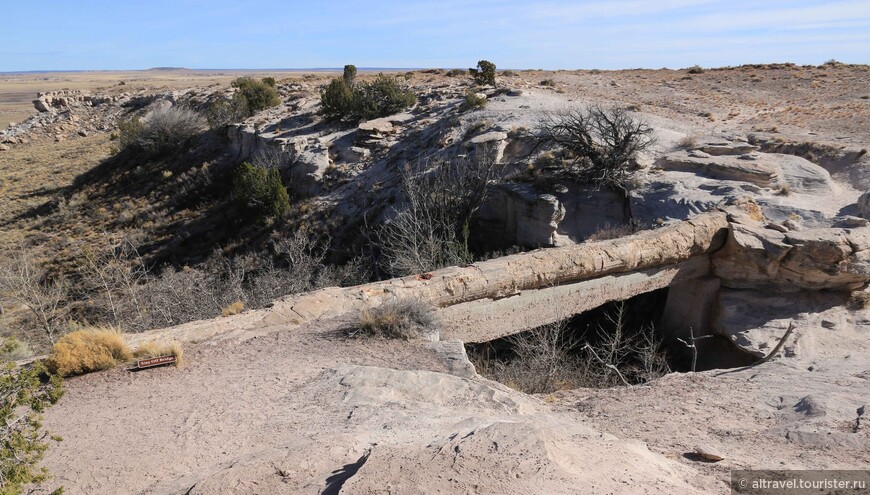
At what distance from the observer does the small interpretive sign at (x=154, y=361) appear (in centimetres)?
687

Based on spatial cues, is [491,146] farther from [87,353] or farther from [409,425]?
[409,425]

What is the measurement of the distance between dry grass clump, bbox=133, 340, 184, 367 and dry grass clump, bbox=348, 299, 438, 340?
2139 mm

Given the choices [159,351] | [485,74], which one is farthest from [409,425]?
[485,74]

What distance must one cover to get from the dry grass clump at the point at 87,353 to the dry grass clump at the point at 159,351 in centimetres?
11

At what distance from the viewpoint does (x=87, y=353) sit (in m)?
6.79

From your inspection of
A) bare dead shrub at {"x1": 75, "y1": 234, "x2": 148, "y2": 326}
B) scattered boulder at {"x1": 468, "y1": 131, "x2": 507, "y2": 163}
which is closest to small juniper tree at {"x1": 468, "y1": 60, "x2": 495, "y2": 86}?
scattered boulder at {"x1": 468, "y1": 131, "x2": 507, "y2": 163}

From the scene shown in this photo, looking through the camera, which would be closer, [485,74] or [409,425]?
[409,425]

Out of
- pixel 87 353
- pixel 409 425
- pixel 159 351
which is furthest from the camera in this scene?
pixel 159 351

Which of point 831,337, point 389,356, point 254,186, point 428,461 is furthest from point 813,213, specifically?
point 254,186

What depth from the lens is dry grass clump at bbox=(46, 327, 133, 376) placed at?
6.70 meters

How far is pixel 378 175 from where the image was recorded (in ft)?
69.8

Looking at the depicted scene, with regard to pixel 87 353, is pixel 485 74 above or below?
above

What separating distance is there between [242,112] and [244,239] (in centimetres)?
1171

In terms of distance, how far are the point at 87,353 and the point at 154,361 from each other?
29.6 inches
